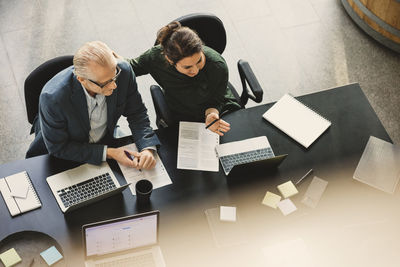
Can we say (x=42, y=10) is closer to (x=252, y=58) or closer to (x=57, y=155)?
(x=252, y=58)

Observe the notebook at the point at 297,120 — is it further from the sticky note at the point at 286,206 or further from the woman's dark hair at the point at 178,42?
the woman's dark hair at the point at 178,42

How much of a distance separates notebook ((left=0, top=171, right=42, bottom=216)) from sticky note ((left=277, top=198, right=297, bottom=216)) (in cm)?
116

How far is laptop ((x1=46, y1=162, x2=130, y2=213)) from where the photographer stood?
7.56ft

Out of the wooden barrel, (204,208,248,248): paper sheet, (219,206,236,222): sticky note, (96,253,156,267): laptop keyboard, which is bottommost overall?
the wooden barrel

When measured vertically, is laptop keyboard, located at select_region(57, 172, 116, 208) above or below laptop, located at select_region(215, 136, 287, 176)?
above

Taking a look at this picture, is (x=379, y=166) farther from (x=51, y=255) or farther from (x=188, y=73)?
(x=51, y=255)

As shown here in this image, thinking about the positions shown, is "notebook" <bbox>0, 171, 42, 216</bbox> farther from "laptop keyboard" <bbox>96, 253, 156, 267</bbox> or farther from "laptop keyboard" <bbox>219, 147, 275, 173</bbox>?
"laptop keyboard" <bbox>219, 147, 275, 173</bbox>

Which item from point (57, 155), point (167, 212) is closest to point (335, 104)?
point (167, 212)

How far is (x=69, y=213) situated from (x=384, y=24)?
3012 mm

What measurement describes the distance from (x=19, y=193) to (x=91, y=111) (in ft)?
1.71

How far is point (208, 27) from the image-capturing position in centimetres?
292

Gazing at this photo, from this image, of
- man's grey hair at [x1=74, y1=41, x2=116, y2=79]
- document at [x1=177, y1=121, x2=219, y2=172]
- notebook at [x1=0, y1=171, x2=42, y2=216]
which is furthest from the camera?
document at [x1=177, y1=121, x2=219, y2=172]

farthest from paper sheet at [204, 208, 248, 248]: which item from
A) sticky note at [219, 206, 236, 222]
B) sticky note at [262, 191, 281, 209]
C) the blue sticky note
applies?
the blue sticky note

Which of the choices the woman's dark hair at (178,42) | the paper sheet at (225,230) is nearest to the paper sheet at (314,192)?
the paper sheet at (225,230)
